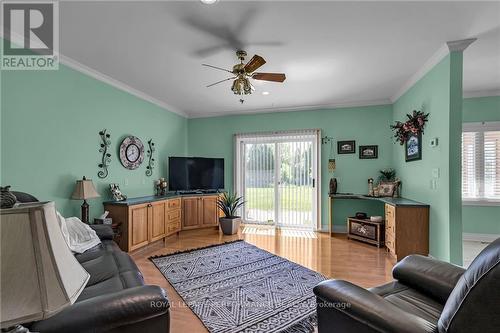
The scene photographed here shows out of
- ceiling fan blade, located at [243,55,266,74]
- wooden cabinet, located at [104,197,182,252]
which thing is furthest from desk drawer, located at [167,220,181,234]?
ceiling fan blade, located at [243,55,266,74]

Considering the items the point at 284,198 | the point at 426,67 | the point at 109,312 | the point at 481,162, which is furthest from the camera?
the point at 284,198

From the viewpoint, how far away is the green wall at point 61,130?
2.46 m

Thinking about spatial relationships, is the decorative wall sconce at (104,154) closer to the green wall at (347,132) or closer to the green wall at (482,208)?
the green wall at (347,132)

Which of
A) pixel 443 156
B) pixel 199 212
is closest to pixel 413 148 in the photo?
pixel 443 156

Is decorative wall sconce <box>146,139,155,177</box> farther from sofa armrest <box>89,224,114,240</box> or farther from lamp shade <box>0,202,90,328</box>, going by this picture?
lamp shade <box>0,202,90,328</box>

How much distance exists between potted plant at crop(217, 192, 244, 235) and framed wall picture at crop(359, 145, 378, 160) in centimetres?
266

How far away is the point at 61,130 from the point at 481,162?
6.42 meters

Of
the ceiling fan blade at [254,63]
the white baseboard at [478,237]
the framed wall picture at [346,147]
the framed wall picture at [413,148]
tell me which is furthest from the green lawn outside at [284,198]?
the ceiling fan blade at [254,63]

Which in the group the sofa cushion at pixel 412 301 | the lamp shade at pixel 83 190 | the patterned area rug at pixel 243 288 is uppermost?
the lamp shade at pixel 83 190

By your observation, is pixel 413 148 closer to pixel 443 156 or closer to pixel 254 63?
pixel 443 156

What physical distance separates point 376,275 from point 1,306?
3265mm

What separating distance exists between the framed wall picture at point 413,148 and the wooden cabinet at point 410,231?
0.77 m

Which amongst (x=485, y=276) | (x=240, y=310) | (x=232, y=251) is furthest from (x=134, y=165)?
(x=485, y=276)

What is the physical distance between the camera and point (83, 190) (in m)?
2.97
